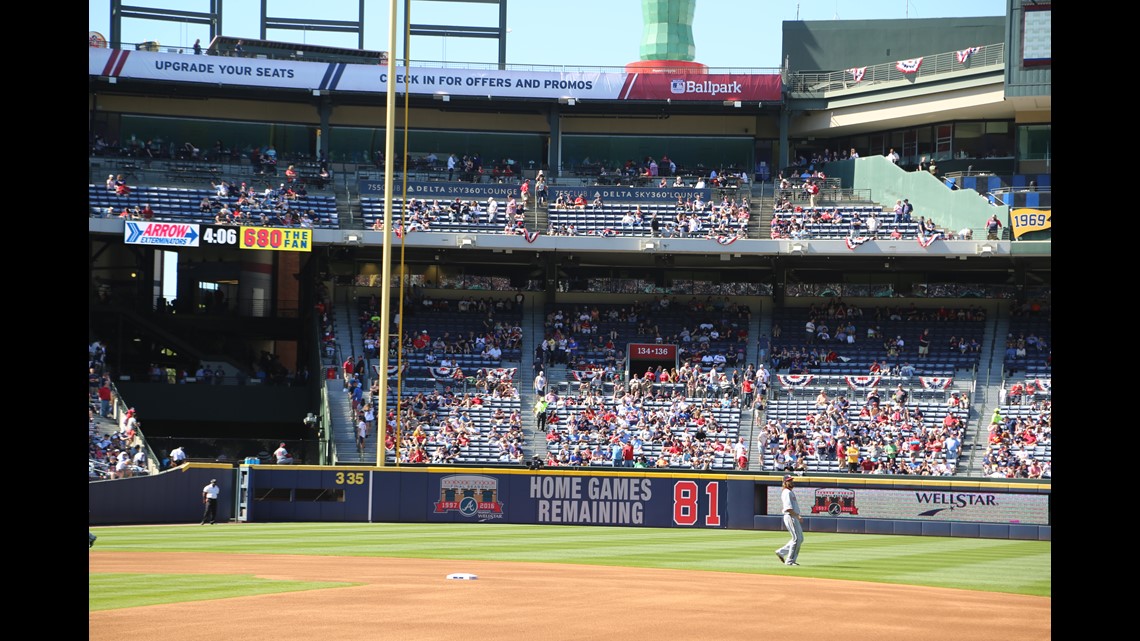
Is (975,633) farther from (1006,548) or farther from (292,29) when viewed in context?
(292,29)

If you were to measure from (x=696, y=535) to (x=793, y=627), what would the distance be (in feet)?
55.8

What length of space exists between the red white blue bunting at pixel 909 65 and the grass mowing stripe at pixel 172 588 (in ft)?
127

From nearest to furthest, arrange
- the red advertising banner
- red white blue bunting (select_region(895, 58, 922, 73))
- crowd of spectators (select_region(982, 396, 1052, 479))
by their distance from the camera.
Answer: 1. crowd of spectators (select_region(982, 396, 1052, 479))
2. red white blue bunting (select_region(895, 58, 922, 73))
3. the red advertising banner

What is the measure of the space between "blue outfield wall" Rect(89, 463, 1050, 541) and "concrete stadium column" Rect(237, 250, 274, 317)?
2018 centimetres

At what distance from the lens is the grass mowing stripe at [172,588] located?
13000 millimetres

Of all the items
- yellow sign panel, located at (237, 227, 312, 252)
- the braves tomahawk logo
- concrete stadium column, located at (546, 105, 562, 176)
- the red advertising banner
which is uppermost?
the red advertising banner

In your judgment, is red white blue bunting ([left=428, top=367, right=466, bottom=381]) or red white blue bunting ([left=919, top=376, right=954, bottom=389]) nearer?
red white blue bunting ([left=919, top=376, right=954, bottom=389])

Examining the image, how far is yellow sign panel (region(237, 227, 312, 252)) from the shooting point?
41.4m

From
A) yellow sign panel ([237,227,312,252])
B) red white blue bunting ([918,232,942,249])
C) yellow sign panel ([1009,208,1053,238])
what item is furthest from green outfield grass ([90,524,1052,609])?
yellow sign panel ([1009,208,1053,238])

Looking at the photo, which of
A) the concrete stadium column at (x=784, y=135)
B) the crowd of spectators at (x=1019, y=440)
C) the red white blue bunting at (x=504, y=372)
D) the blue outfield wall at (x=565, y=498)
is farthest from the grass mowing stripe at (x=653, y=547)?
the concrete stadium column at (x=784, y=135)

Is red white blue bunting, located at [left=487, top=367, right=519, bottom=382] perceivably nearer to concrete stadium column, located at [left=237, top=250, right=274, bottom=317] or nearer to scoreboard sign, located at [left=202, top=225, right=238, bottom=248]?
scoreboard sign, located at [left=202, top=225, right=238, bottom=248]

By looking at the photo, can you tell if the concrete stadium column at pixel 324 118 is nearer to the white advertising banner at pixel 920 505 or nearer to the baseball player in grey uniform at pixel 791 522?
the white advertising banner at pixel 920 505

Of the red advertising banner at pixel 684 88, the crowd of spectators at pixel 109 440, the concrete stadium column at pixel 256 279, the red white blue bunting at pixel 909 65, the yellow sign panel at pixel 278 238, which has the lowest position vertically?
the crowd of spectators at pixel 109 440

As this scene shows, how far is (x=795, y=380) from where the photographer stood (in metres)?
40.7
